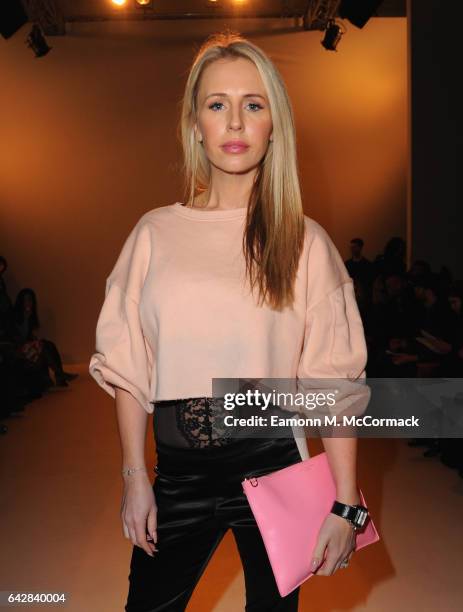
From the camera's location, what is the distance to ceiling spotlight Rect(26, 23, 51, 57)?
9030mm

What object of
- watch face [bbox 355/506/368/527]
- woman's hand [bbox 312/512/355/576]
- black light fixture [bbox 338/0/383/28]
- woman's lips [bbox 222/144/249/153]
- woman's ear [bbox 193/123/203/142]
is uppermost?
black light fixture [bbox 338/0/383/28]

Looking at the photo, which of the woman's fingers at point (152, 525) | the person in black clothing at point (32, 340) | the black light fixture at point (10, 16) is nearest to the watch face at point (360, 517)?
the woman's fingers at point (152, 525)

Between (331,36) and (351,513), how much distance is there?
8.52 metres

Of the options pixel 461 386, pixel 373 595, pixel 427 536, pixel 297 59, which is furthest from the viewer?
pixel 297 59

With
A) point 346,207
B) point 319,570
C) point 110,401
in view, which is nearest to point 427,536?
point 319,570

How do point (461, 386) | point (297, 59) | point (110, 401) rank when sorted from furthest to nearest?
point (297, 59), point (110, 401), point (461, 386)

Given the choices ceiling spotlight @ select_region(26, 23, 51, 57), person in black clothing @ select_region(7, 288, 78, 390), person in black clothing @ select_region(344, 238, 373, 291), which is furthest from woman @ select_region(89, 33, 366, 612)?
ceiling spotlight @ select_region(26, 23, 51, 57)

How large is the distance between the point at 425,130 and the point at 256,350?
21.6ft

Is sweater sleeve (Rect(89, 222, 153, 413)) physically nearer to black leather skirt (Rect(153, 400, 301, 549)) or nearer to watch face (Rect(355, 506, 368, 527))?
black leather skirt (Rect(153, 400, 301, 549))

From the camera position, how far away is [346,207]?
9.99 metres

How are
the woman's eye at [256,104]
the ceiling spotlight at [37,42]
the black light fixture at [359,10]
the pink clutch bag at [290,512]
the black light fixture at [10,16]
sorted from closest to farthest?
the pink clutch bag at [290,512] < the woman's eye at [256,104] < the black light fixture at [359,10] < the black light fixture at [10,16] < the ceiling spotlight at [37,42]

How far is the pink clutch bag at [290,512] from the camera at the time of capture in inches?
53.6

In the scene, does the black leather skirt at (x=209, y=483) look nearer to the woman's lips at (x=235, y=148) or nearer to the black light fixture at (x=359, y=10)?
the woman's lips at (x=235, y=148)

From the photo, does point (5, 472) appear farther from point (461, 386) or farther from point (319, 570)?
point (319, 570)
